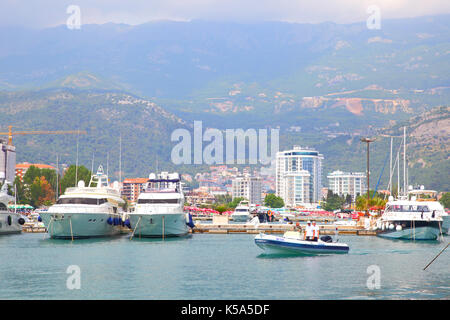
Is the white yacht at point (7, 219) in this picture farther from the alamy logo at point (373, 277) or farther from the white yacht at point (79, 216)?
the alamy logo at point (373, 277)

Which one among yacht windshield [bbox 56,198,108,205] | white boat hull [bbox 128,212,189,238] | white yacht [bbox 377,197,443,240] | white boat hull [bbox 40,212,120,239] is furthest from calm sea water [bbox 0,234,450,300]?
white yacht [bbox 377,197,443,240]

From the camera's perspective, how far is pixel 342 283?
44812 millimetres

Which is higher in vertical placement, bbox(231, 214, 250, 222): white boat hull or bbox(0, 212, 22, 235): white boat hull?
bbox(0, 212, 22, 235): white boat hull

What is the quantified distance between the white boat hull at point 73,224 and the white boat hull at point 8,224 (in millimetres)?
14081

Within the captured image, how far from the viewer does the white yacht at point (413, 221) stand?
82.1m

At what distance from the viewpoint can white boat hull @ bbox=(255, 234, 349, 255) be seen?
57.9m

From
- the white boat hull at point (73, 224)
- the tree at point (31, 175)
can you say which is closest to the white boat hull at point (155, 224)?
the white boat hull at point (73, 224)

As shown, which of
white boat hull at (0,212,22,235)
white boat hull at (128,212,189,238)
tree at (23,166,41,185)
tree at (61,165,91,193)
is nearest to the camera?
white boat hull at (128,212,189,238)

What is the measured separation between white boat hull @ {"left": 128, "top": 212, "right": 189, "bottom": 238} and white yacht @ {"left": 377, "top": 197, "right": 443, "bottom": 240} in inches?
1005

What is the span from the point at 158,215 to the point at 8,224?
946 inches

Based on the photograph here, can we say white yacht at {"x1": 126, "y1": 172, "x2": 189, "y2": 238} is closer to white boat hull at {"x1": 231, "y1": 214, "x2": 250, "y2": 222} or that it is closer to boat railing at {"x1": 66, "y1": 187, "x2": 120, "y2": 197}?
boat railing at {"x1": 66, "y1": 187, "x2": 120, "y2": 197}
